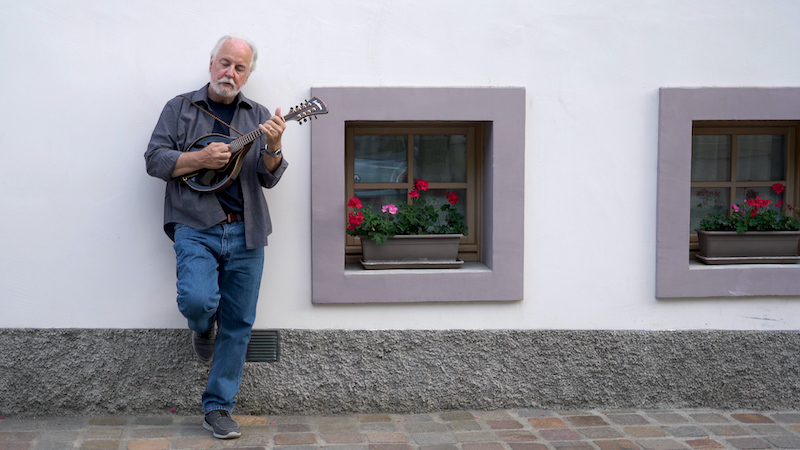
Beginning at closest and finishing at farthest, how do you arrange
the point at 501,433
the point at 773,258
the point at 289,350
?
1. the point at 501,433
2. the point at 289,350
3. the point at 773,258

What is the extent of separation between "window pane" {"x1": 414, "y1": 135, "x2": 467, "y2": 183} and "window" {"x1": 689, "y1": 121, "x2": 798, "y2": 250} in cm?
153

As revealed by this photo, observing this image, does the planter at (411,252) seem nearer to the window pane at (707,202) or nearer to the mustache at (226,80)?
the mustache at (226,80)

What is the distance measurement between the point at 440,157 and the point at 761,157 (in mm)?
2132

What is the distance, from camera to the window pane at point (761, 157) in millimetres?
5156

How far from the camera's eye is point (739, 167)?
517 cm

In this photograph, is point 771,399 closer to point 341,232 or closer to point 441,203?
point 441,203

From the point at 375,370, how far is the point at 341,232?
2.69 ft

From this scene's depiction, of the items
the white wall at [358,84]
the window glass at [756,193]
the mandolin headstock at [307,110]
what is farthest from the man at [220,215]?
the window glass at [756,193]

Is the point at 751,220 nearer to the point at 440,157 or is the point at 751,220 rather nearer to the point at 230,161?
the point at 440,157

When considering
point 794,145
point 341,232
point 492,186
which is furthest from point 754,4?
point 341,232

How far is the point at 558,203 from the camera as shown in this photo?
4617mm

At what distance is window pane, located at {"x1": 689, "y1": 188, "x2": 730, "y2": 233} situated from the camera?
5.16 meters

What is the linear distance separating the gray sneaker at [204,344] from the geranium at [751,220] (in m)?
3.06

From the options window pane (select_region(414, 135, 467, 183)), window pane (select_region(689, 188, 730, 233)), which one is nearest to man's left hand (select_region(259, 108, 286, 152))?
window pane (select_region(414, 135, 467, 183))
